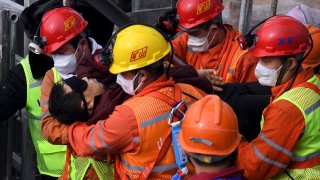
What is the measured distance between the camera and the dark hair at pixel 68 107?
341cm

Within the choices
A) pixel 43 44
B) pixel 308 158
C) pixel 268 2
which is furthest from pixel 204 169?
pixel 268 2

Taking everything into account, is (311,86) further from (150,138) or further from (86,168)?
(86,168)

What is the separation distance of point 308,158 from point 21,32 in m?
2.93

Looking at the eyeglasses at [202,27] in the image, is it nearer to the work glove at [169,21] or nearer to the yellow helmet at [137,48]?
the work glove at [169,21]

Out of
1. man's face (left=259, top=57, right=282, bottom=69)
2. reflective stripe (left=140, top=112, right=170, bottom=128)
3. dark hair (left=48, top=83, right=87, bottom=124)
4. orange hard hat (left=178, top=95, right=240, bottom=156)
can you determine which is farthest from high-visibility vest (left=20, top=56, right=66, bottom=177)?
man's face (left=259, top=57, right=282, bottom=69)

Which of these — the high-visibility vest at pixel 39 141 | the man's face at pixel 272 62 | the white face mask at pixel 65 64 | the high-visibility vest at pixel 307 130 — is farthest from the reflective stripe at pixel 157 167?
the white face mask at pixel 65 64

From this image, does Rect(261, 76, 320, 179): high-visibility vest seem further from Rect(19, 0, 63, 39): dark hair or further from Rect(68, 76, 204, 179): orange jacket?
Rect(19, 0, 63, 39): dark hair

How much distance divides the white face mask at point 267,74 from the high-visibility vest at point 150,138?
1.78 feet

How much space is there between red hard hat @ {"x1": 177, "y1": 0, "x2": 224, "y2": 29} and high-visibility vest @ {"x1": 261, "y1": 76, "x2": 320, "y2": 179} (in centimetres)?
173

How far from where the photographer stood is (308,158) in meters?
3.28

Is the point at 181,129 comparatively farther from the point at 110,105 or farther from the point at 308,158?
the point at 308,158

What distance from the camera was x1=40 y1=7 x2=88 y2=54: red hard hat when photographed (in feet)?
13.7

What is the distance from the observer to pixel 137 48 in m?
3.32

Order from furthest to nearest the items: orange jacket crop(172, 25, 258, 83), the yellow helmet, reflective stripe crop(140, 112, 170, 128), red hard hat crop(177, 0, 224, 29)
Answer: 1. red hard hat crop(177, 0, 224, 29)
2. orange jacket crop(172, 25, 258, 83)
3. the yellow helmet
4. reflective stripe crop(140, 112, 170, 128)
